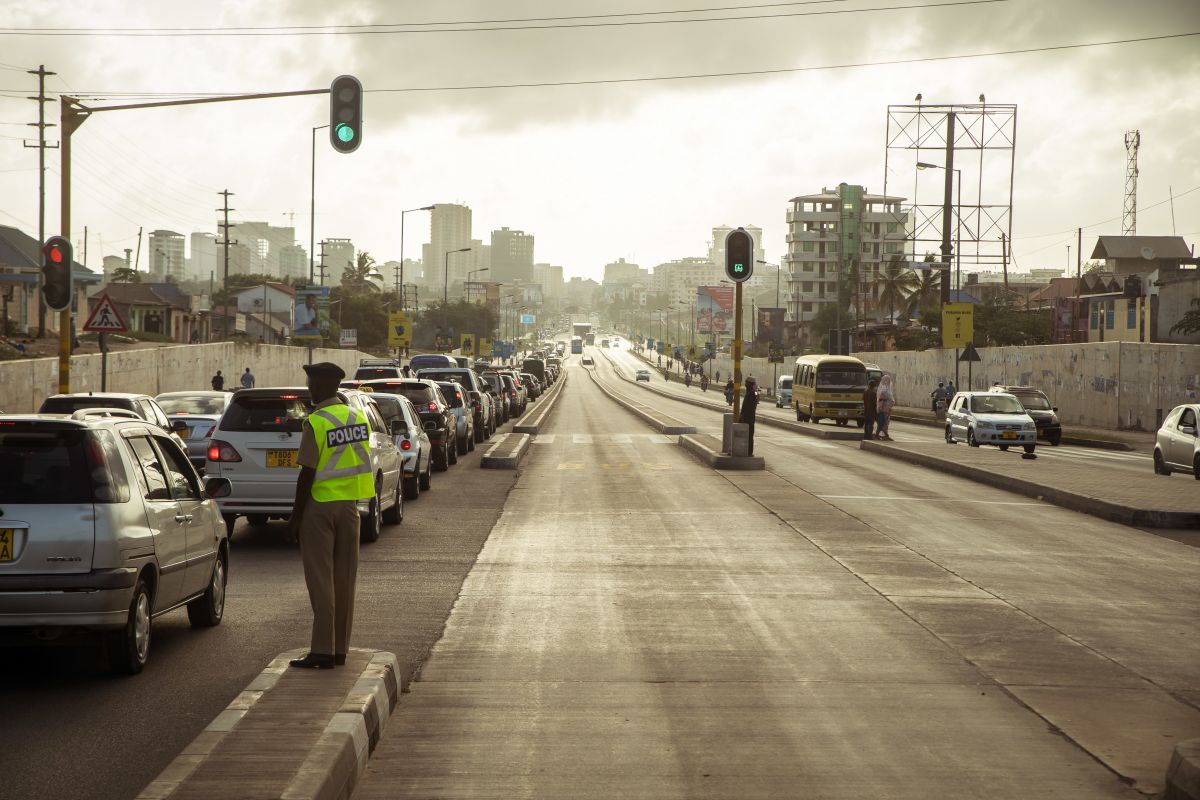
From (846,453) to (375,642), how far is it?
82.3 ft

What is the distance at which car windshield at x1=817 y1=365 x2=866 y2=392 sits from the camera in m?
50.3

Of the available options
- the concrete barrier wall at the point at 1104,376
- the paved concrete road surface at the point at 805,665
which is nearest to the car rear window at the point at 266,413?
the paved concrete road surface at the point at 805,665

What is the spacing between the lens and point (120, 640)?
8.08 meters

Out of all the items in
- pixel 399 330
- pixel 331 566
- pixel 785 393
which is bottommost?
pixel 785 393

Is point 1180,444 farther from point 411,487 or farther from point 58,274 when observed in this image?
point 58,274

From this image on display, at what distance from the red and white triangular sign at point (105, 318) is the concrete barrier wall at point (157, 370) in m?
11.4

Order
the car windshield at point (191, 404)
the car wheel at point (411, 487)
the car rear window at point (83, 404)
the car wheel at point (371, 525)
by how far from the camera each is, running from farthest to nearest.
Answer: the car windshield at point (191, 404)
the car wheel at point (411, 487)
the car rear window at point (83, 404)
the car wheel at point (371, 525)

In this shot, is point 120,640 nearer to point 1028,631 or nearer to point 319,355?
point 1028,631

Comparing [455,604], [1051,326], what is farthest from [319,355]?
[455,604]

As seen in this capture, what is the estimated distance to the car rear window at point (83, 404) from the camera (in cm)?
1920

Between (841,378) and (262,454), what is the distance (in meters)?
37.9

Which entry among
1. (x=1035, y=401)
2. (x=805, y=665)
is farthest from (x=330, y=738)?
(x=1035, y=401)

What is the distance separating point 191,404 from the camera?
24.7 meters

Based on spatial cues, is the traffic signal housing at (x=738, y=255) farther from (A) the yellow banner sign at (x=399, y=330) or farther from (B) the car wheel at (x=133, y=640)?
→ (A) the yellow banner sign at (x=399, y=330)
